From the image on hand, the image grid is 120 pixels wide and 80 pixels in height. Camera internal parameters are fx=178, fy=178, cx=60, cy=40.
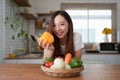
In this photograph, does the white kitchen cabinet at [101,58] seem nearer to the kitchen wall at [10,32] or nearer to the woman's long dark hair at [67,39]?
the kitchen wall at [10,32]

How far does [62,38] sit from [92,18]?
8.69 ft

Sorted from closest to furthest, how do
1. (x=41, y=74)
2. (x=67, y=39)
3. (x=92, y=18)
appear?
(x=41, y=74), (x=67, y=39), (x=92, y=18)

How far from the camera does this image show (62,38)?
4.53ft

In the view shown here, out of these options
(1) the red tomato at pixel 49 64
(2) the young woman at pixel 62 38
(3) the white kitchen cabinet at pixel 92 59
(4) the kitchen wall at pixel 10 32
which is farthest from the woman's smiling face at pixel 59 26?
(3) the white kitchen cabinet at pixel 92 59

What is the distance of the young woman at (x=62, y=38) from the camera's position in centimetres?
120

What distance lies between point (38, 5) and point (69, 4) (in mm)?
673

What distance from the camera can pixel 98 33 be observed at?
3881 mm

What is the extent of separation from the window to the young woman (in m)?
2.38

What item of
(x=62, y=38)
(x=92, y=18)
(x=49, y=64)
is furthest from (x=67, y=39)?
(x=92, y=18)

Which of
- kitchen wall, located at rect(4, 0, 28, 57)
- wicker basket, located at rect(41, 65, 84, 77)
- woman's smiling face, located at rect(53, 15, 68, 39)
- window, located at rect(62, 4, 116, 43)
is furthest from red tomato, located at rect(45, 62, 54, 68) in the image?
window, located at rect(62, 4, 116, 43)

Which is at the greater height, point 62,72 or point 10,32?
point 10,32

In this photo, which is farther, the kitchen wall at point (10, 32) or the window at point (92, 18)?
the window at point (92, 18)

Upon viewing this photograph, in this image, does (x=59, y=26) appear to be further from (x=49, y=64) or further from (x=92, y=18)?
(x=92, y=18)

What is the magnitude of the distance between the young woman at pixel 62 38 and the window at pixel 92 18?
2377 mm
